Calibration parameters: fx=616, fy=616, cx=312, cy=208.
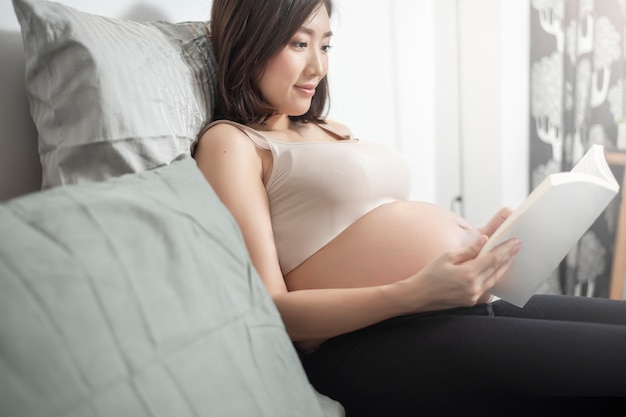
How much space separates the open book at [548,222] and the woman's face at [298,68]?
50 cm

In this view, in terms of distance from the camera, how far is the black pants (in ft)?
2.64

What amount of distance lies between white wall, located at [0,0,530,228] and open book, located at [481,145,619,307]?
1.13m

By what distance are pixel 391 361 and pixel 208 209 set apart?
0.38 meters

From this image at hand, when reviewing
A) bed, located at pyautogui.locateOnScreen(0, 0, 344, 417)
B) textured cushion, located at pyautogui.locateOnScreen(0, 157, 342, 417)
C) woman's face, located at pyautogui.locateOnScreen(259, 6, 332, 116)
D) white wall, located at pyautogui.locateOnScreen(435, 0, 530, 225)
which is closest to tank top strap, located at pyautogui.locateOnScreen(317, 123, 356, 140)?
woman's face, located at pyautogui.locateOnScreen(259, 6, 332, 116)

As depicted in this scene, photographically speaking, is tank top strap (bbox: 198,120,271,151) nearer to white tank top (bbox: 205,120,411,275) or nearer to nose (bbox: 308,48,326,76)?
white tank top (bbox: 205,120,411,275)

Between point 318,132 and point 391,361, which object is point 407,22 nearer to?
point 318,132

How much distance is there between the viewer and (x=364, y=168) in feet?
3.76

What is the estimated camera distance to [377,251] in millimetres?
1062

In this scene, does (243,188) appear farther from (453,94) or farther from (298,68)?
(453,94)

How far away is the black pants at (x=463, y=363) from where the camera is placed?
80cm

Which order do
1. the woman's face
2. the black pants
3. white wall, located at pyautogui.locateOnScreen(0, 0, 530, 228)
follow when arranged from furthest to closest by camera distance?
1. white wall, located at pyautogui.locateOnScreen(0, 0, 530, 228)
2. the woman's face
3. the black pants

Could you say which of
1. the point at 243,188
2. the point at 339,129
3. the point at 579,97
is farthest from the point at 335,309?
the point at 579,97

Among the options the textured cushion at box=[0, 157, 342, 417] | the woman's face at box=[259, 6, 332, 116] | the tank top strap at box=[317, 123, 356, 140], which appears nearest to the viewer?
the textured cushion at box=[0, 157, 342, 417]

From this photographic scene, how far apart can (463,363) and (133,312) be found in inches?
19.8
